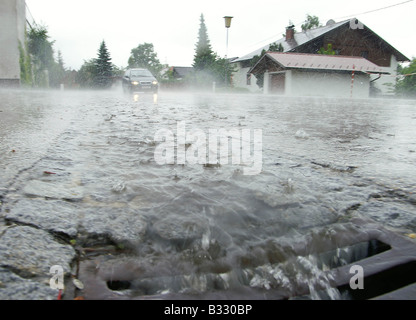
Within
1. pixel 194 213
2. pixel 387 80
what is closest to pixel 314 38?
pixel 387 80

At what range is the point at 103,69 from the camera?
35500 mm

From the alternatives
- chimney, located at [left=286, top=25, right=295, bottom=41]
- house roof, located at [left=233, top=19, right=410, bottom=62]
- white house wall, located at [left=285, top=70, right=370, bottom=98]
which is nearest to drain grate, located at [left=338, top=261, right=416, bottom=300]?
white house wall, located at [left=285, top=70, right=370, bottom=98]

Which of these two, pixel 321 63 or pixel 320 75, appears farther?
pixel 320 75

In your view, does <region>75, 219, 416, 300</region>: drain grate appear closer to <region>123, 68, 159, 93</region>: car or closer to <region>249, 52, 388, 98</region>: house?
<region>123, 68, 159, 93</region>: car

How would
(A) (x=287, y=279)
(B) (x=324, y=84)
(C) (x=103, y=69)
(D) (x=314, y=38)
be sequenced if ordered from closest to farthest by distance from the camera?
(A) (x=287, y=279)
(B) (x=324, y=84)
(D) (x=314, y=38)
(C) (x=103, y=69)

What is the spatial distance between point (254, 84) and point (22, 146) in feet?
112

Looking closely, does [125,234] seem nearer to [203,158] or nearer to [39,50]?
[203,158]

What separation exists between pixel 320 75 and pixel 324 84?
29.3 inches

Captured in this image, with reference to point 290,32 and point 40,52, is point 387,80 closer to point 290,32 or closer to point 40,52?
point 290,32

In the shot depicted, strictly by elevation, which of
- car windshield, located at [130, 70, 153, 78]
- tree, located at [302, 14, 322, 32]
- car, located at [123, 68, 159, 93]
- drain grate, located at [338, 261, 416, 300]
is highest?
tree, located at [302, 14, 322, 32]

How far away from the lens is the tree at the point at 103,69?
34.8 meters

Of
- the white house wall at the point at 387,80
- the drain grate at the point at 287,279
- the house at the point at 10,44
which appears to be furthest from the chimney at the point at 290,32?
the drain grate at the point at 287,279

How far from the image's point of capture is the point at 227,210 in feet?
5.46

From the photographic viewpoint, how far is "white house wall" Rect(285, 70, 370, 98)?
26.6 meters
